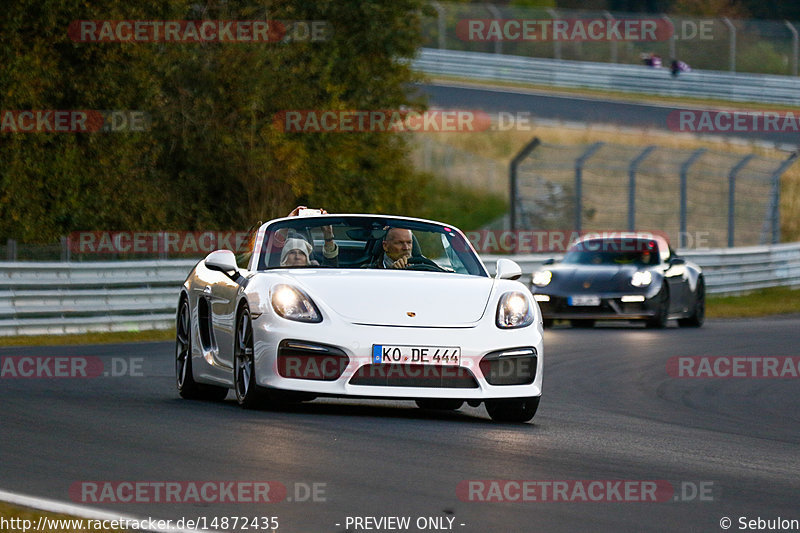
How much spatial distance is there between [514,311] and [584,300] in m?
11.8

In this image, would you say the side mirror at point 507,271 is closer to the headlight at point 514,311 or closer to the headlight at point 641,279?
the headlight at point 514,311

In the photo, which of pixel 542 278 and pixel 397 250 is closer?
pixel 397 250

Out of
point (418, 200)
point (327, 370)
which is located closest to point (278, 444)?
point (327, 370)

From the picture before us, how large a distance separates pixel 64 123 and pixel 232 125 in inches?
178

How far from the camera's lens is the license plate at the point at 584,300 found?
857 inches

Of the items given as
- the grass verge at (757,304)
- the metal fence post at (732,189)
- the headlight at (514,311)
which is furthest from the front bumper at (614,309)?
the headlight at (514,311)

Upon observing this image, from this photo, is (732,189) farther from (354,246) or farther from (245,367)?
(245,367)

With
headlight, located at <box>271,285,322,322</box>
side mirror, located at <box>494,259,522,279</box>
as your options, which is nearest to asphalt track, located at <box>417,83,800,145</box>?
side mirror, located at <box>494,259,522,279</box>

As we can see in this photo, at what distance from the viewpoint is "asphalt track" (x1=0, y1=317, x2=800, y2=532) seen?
258 inches

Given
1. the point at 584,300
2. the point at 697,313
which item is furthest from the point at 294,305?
the point at 697,313

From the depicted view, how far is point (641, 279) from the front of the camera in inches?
862

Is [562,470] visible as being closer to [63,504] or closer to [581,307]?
[63,504]

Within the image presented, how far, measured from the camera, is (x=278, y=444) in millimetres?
8312

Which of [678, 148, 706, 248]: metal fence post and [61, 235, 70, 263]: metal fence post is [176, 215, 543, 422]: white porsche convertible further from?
[678, 148, 706, 248]: metal fence post
